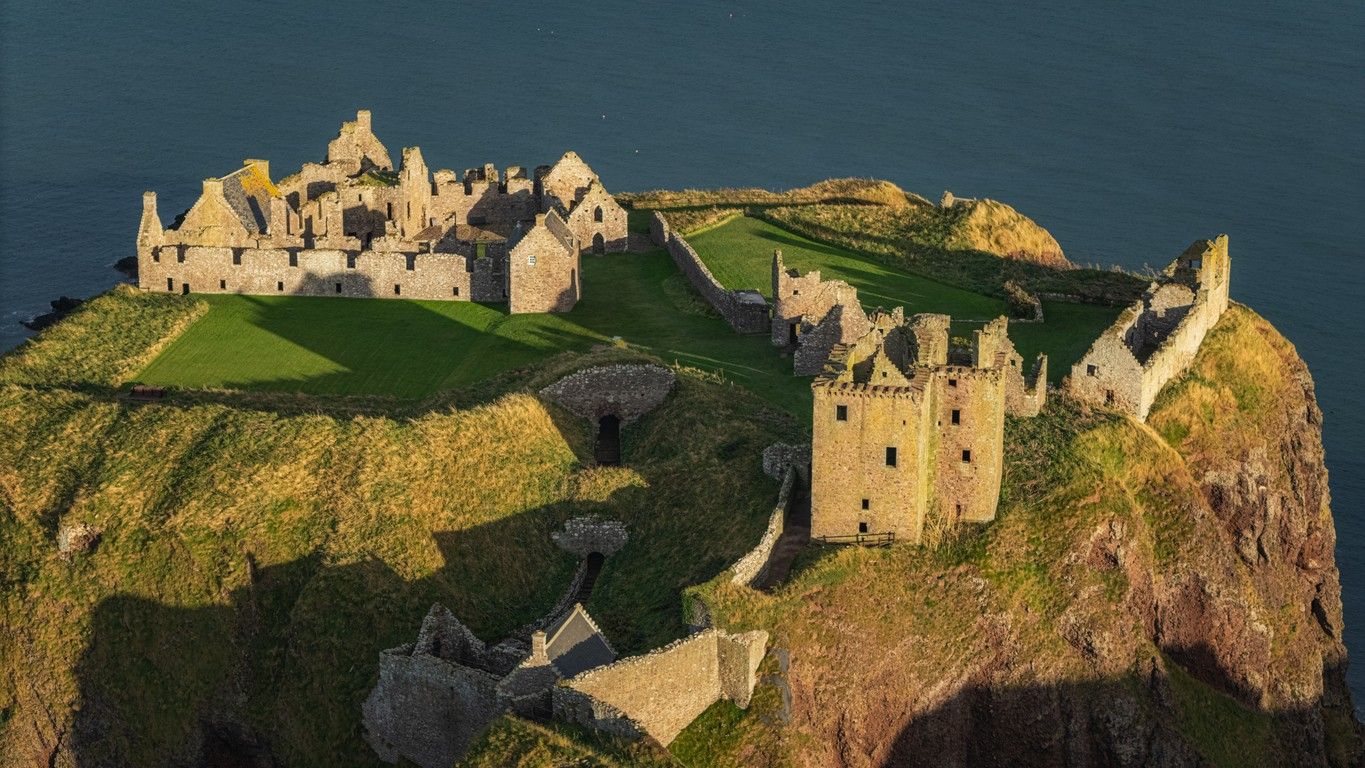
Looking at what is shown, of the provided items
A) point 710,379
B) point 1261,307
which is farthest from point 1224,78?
point 710,379

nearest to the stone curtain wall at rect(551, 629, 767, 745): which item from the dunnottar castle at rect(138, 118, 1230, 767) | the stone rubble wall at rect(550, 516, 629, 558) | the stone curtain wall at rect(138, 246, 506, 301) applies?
the dunnottar castle at rect(138, 118, 1230, 767)

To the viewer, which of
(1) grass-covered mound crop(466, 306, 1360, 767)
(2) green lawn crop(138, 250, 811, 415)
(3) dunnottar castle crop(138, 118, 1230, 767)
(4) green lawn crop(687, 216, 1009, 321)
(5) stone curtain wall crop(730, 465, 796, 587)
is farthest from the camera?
(4) green lawn crop(687, 216, 1009, 321)

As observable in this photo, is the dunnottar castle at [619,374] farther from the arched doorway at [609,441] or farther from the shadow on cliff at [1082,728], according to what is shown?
the shadow on cliff at [1082,728]

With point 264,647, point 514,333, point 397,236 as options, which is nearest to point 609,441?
point 514,333

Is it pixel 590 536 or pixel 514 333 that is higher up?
pixel 514 333

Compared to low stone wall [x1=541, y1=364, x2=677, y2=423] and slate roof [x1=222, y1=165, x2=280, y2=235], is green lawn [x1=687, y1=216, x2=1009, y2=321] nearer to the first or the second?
low stone wall [x1=541, y1=364, x2=677, y2=423]

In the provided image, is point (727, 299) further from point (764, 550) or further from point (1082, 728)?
point (1082, 728)

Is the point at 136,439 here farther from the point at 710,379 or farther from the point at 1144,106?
the point at 1144,106
